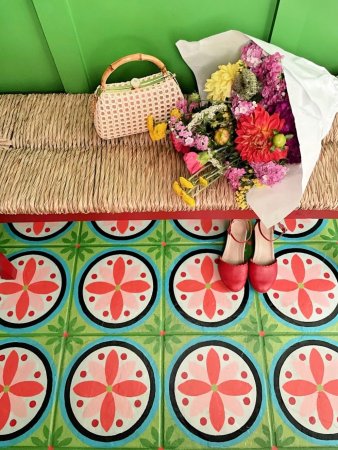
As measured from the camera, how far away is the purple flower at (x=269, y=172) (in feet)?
4.36

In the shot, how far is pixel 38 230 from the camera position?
1.92m

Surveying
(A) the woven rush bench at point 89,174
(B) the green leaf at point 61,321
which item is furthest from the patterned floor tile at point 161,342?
(A) the woven rush bench at point 89,174

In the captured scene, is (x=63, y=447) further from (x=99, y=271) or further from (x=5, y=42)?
(x=5, y=42)

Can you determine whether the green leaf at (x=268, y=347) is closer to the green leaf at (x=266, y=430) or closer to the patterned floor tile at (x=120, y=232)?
the green leaf at (x=266, y=430)

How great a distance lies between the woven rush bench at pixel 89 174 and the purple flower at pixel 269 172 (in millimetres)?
146

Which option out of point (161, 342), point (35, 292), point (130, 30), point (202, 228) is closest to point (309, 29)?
point (130, 30)

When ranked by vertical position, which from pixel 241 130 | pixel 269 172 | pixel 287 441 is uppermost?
pixel 241 130

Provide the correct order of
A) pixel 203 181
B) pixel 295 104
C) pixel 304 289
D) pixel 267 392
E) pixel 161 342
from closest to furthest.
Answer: pixel 295 104 < pixel 203 181 < pixel 267 392 < pixel 161 342 < pixel 304 289

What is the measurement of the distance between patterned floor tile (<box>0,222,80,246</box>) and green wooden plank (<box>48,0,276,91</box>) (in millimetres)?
703

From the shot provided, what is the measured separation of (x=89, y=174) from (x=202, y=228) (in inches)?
24.8

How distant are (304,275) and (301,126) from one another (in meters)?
0.73

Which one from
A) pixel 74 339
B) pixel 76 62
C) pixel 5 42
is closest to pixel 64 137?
pixel 76 62

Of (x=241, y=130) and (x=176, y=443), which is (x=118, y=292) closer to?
(x=176, y=443)

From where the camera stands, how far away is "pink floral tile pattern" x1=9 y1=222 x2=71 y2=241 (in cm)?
190
